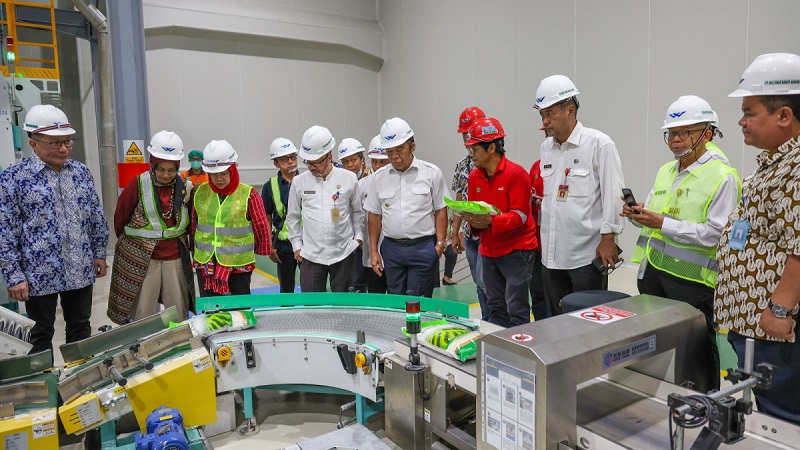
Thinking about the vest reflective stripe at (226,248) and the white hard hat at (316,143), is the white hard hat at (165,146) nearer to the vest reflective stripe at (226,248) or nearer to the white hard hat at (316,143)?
the vest reflective stripe at (226,248)

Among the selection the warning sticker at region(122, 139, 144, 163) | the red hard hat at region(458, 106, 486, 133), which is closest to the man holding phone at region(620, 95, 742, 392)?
the red hard hat at region(458, 106, 486, 133)

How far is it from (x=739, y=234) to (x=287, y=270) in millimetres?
3036

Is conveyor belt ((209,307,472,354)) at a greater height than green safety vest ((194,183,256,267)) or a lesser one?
lesser

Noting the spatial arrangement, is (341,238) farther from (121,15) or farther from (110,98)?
(110,98)

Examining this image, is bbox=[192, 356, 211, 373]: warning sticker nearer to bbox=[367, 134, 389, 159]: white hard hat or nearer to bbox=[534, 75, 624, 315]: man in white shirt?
bbox=[534, 75, 624, 315]: man in white shirt

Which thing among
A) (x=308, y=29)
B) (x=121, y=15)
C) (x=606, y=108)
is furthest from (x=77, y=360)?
(x=308, y=29)

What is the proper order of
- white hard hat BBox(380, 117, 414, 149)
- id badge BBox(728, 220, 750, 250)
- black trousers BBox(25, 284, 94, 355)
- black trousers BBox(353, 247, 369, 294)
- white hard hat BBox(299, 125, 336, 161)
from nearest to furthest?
id badge BBox(728, 220, 750, 250), black trousers BBox(25, 284, 94, 355), white hard hat BBox(380, 117, 414, 149), white hard hat BBox(299, 125, 336, 161), black trousers BBox(353, 247, 369, 294)

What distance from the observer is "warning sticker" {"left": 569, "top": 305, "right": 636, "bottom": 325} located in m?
1.43

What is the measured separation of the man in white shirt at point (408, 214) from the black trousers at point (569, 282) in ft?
2.20

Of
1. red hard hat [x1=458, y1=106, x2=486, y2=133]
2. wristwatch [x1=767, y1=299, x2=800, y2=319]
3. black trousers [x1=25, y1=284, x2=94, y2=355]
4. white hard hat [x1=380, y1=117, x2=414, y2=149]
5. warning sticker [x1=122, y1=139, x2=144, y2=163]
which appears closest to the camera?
wristwatch [x1=767, y1=299, x2=800, y2=319]

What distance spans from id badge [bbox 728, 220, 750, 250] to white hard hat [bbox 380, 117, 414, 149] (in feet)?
5.88

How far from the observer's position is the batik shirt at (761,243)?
1432 mm

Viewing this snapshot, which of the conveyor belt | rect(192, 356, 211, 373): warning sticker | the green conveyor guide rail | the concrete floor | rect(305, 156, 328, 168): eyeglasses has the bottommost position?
the concrete floor

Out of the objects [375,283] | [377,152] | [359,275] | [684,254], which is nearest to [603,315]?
[684,254]
